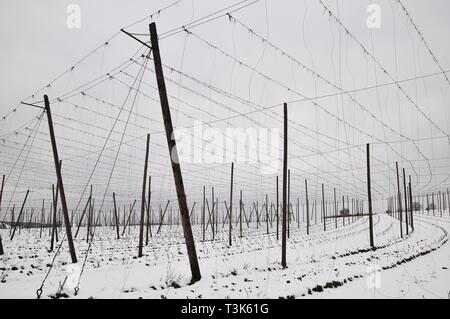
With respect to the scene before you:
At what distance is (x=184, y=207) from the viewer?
36.5 feet

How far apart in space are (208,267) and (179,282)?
13.4 ft

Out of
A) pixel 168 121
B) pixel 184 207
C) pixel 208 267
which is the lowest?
pixel 208 267

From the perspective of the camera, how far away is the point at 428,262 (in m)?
16.2
